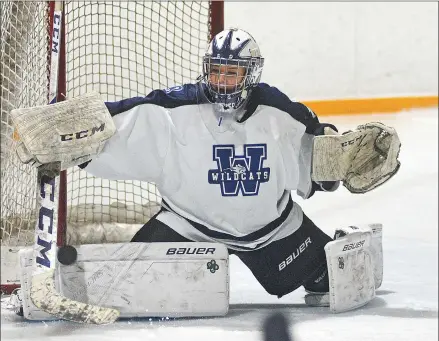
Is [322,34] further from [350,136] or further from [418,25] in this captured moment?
[350,136]

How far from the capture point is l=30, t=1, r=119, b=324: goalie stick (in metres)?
2.75

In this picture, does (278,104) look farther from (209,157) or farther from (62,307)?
(62,307)

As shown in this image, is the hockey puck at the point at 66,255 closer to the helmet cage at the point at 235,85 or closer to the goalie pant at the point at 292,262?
the goalie pant at the point at 292,262

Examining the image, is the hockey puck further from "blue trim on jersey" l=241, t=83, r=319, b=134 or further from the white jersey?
"blue trim on jersey" l=241, t=83, r=319, b=134

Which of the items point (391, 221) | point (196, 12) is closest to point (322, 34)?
point (391, 221)

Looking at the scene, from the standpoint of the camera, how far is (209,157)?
2.89 metres

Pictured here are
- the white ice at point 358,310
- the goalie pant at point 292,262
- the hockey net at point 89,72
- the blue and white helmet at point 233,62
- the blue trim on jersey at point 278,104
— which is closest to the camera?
the white ice at point 358,310

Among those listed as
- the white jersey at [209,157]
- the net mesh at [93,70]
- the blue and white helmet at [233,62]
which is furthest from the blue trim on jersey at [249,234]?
the net mesh at [93,70]

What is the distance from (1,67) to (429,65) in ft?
11.5

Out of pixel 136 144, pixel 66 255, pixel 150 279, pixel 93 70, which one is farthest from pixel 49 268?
pixel 93 70

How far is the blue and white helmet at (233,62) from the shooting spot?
2840 millimetres

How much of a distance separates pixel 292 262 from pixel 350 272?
175 millimetres

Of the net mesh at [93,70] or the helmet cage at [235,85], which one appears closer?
the helmet cage at [235,85]

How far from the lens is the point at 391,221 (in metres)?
4.25
